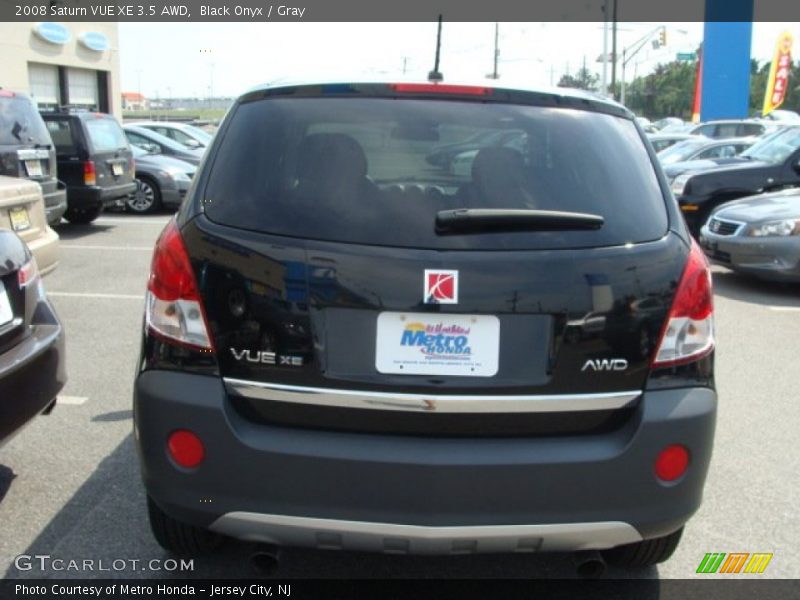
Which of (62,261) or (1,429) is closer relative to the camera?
(1,429)

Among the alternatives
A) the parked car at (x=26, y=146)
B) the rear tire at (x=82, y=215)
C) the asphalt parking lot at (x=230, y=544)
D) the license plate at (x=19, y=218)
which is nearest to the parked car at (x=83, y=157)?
the rear tire at (x=82, y=215)

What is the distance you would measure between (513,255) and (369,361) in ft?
1.66

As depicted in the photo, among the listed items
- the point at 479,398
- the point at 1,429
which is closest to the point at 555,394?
the point at 479,398

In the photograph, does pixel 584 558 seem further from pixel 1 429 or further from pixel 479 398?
pixel 1 429

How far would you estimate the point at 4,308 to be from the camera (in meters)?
3.29

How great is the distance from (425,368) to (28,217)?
442 centimetres

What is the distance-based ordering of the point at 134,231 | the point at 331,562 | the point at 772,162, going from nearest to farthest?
the point at 331,562
the point at 772,162
the point at 134,231

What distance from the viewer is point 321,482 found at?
7.63 feet

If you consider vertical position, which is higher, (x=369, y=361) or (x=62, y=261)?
(x=369, y=361)

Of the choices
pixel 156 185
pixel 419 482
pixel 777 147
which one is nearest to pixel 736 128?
pixel 777 147

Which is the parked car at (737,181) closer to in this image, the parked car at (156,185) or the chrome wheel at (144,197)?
the parked car at (156,185)

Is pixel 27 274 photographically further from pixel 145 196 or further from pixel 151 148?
pixel 151 148

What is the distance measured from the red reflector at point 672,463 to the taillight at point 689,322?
25 cm

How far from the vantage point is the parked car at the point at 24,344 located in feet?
10.3
